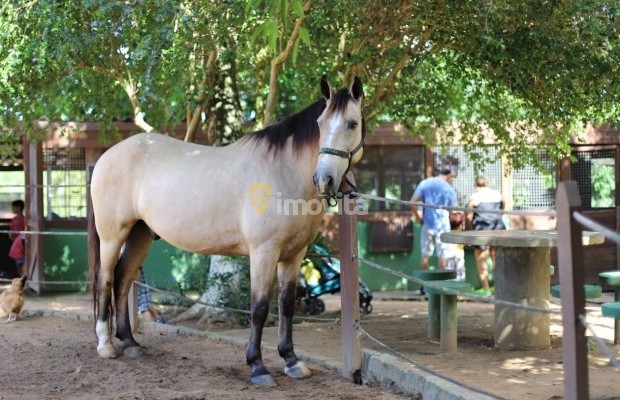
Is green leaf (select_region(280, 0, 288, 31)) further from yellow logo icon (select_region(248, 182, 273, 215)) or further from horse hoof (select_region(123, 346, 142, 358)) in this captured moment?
horse hoof (select_region(123, 346, 142, 358))

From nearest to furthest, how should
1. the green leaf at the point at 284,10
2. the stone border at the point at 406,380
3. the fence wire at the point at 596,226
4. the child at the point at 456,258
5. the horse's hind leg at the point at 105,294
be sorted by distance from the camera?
1. the fence wire at the point at 596,226
2. the green leaf at the point at 284,10
3. the stone border at the point at 406,380
4. the horse's hind leg at the point at 105,294
5. the child at the point at 456,258

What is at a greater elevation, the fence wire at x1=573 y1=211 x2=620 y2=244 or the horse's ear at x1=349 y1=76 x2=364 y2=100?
the horse's ear at x1=349 y1=76 x2=364 y2=100

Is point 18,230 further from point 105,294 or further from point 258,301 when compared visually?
point 258,301

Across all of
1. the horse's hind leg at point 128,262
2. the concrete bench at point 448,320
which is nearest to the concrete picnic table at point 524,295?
the concrete bench at point 448,320

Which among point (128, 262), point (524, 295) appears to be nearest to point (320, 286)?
point (128, 262)

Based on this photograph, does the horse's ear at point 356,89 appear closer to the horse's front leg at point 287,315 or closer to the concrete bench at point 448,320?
the horse's front leg at point 287,315

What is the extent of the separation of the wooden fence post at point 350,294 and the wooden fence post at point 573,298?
2.38 metres

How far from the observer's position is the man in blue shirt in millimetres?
10943

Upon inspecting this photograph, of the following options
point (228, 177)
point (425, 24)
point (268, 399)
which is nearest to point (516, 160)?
point (425, 24)

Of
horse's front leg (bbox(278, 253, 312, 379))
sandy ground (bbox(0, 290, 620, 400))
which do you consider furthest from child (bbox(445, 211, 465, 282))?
horse's front leg (bbox(278, 253, 312, 379))

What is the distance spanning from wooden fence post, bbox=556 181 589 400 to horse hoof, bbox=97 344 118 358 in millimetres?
4108

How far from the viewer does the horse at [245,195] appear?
513cm

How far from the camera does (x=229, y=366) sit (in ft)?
19.0

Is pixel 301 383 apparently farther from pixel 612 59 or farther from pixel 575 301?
pixel 612 59
